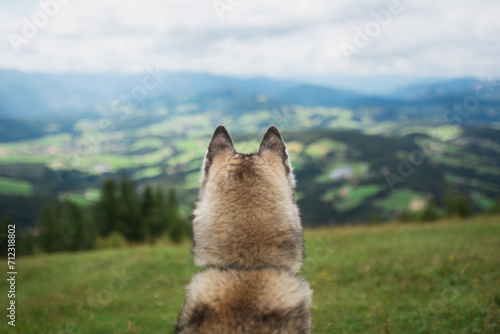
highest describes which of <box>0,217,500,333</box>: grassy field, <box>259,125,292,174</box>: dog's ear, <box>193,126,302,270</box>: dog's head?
<box>259,125,292,174</box>: dog's ear

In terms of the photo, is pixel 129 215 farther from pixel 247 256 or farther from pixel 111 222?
pixel 247 256

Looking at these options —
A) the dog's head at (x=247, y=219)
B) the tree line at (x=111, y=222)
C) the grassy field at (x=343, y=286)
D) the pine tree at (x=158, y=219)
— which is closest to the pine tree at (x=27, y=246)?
the tree line at (x=111, y=222)

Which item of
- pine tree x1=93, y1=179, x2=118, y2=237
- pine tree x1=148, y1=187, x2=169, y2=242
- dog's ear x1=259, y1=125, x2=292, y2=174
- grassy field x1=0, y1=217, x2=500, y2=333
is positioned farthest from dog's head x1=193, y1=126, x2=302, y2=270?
pine tree x1=93, y1=179, x2=118, y2=237

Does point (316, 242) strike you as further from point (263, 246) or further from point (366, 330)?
point (263, 246)

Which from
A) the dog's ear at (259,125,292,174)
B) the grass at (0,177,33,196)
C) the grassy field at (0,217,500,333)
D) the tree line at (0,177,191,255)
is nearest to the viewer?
the dog's ear at (259,125,292,174)

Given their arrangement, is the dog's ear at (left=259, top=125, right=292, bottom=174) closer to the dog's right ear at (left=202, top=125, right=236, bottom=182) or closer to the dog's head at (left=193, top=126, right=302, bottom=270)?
the dog's head at (left=193, top=126, right=302, bottom=270)

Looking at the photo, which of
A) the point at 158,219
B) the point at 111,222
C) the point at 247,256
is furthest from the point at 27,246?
the point at 247,256
